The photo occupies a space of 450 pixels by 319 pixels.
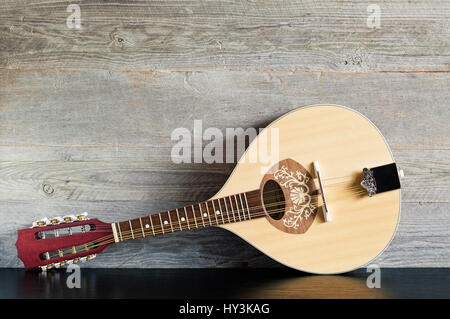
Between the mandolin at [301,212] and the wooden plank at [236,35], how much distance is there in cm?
23

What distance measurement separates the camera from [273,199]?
0.89 meters

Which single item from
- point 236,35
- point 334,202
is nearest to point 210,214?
point 334,202

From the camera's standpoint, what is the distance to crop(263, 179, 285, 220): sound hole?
0.88 meters

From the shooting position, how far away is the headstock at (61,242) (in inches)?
34.1

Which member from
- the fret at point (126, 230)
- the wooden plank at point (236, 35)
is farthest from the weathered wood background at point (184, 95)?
the fret at point (126, 230)

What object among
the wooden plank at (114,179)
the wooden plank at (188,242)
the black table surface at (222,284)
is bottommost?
the black table surface at (222,284)

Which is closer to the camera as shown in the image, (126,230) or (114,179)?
(126,230)

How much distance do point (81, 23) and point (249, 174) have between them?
60 centimetres

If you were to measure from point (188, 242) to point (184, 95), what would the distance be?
385 mm

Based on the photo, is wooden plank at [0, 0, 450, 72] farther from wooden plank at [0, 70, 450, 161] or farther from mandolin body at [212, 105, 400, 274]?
mandolin body at [212, 105, 400, 274]

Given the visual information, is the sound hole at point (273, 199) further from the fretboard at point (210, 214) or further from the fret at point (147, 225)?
the fret at point (147, 225)

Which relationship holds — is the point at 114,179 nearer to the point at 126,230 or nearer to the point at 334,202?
the point at 126,230

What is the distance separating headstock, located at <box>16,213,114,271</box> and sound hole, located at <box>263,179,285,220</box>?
37cm
